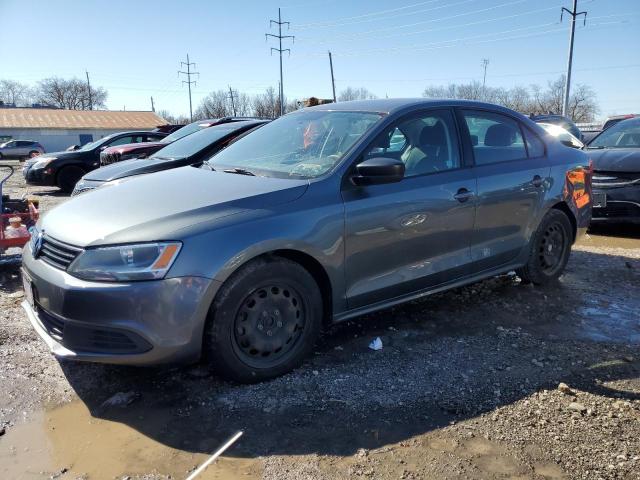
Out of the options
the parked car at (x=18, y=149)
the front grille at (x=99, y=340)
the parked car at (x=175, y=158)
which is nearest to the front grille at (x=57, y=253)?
the front grille at (x=99, y=340)

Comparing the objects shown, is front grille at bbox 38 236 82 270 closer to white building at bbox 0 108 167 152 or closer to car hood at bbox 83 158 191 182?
car hood at bbox 83 158 191 182

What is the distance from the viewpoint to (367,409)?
9.66 ft

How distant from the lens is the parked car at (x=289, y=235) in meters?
2.79

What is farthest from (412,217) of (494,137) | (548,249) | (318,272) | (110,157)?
(110,157)

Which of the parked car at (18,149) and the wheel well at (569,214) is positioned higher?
Answer: the parked car at (18,149)

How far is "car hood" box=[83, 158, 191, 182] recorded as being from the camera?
22.2ft

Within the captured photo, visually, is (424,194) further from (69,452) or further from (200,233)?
(69,452)

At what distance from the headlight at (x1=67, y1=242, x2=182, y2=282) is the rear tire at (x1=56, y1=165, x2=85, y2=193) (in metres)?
11.4

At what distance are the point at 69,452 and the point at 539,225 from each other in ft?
13.2

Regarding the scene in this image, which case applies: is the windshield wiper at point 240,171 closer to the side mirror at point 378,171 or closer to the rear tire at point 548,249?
the side mirror at point 378,171

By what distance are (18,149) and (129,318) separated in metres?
39.3

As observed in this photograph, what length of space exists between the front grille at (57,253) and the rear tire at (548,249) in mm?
3694

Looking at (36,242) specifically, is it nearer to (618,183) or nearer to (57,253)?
(57,253)

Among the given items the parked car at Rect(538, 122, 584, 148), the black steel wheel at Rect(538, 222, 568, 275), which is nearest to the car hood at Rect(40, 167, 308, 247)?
the black steel wheel at Rect(538, 222, 568, 275)
